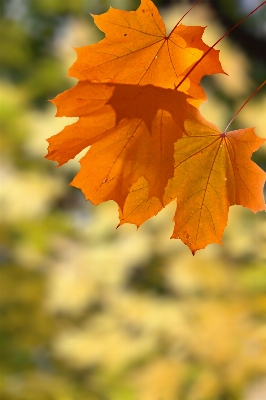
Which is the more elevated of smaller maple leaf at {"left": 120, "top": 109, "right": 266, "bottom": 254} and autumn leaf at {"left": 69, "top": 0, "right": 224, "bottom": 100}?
autumn leaf at {"left": 69, "top": 0, "right": 224, "bottom": 100}

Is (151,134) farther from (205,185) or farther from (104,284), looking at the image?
(104,284)

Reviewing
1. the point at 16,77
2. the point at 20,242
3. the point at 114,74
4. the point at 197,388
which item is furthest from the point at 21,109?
the point at 197,388

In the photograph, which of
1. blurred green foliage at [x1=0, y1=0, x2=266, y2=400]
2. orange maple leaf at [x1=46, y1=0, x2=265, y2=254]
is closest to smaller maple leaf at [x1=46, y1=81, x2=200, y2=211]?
orange maple leaf at [x1=46, y1=0, x2=265, y2=254]

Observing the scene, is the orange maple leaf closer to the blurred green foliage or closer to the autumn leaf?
the autumn leaf

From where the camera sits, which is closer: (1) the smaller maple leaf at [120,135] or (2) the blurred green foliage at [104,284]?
(1) the smaller maple leaf at [120,135]

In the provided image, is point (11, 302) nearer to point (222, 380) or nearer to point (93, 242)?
point (93, 242)

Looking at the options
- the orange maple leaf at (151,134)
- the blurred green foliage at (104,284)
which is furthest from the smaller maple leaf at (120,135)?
the blurred green foliage at (104,284)

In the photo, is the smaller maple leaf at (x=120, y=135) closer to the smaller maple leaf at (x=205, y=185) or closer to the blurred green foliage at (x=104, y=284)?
the smaller maple leaf at (x=205, y=185)

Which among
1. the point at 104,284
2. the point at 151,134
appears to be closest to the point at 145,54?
the point at 151,134
